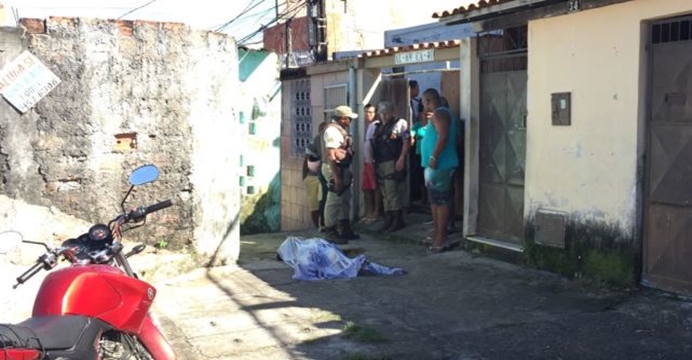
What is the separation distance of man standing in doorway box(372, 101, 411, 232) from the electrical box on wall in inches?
109

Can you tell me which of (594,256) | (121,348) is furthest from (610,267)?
(121,348)

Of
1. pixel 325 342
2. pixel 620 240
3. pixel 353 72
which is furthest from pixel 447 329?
pixel 353 72

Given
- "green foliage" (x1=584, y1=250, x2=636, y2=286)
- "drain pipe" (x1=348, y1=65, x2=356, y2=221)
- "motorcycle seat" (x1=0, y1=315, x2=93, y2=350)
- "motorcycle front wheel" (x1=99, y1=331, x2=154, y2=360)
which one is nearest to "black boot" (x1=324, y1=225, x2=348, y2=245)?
"drain pipe" (x1=348, y1=65, x2=356, y2=221)

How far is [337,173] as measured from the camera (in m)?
9.23

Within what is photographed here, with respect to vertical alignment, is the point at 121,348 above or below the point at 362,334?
above

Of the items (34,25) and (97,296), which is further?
(34,25)

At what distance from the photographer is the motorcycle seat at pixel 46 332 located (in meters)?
2.93

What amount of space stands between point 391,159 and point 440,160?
1.51 meters

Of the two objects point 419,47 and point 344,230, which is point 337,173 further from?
point 419,47

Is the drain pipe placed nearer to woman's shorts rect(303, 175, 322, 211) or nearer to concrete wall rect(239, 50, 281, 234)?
woman's shorts rect(303, 175, 322, 211)

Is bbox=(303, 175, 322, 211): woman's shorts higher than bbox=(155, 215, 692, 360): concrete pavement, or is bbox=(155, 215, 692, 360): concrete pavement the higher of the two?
bbox=(303, 175, 322, 211): woman's shorts

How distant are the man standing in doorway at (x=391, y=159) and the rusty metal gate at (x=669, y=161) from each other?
3902 millimetres

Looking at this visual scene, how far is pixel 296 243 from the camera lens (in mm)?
8141

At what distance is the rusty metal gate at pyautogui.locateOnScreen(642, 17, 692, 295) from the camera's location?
578 cm
